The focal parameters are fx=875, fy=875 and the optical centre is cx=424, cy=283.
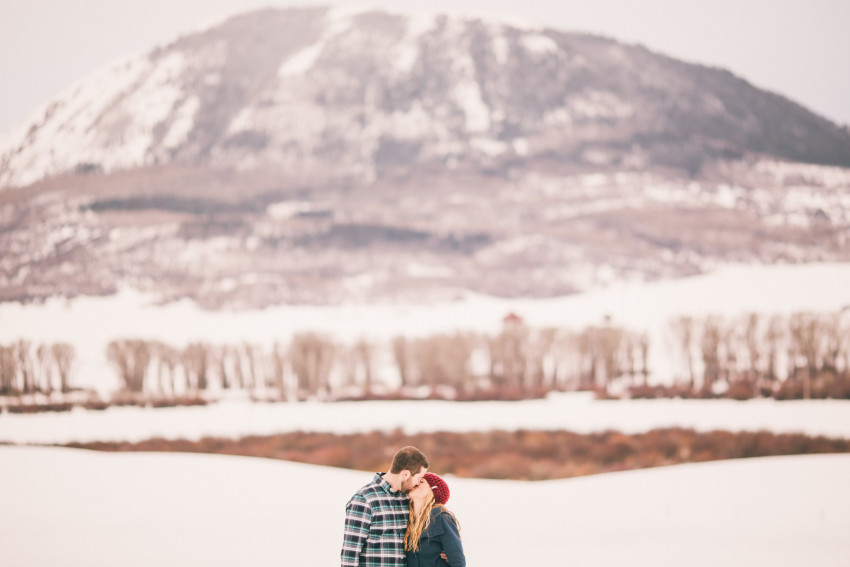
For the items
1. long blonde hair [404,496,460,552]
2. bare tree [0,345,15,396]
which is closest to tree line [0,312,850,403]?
bare tree [0,345,15,396]

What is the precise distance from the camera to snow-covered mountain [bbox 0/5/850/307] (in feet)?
169

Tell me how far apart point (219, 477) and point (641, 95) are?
111084mm

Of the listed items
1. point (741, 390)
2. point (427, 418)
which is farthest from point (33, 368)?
point (741, 390)

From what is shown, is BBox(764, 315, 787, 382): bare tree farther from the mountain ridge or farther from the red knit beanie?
the mountain ridge

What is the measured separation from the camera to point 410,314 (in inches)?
1690

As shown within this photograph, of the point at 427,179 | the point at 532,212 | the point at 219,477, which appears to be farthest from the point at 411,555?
the point at 427,179

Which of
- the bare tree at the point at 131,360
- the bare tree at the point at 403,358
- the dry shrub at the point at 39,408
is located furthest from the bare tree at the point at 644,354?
the dry shrub at the point at 39,408

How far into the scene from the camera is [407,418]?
2325 centimetres

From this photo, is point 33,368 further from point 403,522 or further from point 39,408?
point 403,522

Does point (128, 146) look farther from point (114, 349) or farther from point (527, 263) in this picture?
point (114, 349)

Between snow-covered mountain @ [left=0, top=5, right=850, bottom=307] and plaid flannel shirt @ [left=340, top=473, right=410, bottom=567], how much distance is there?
23107 mm

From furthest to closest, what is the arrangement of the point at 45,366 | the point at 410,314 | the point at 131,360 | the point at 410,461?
the point at 410,314, the point at 131,360, the point at 45,366, the point at 410,461

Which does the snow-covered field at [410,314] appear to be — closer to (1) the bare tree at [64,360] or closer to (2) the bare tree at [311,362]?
(1) the bare tree at [64,360]

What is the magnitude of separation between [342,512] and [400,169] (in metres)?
95.6
